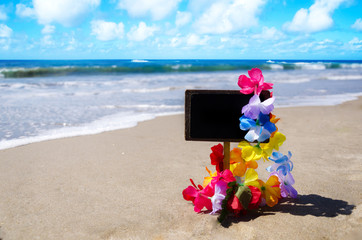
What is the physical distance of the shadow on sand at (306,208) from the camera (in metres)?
2.37

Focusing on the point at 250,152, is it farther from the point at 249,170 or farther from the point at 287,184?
the point at 287,184

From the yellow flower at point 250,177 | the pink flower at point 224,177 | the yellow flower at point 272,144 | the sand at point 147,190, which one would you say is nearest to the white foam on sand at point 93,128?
the sand at point 147,190

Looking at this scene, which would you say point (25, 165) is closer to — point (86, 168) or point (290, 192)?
point (86, 168)

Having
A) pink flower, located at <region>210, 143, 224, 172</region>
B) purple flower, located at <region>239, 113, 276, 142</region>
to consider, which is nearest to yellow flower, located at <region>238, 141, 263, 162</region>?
purple flower, located at <region>239, 113, 276, 142</region>

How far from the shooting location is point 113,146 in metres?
4.49

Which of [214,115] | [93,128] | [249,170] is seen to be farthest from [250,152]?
[93,128]

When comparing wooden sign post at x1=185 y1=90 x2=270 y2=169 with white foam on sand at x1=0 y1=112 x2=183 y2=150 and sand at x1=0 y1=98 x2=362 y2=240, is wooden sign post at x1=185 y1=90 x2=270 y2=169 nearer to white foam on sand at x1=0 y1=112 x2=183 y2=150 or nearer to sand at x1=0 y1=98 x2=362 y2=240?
sand at x1=0 y1=98 x2=362 y2=240

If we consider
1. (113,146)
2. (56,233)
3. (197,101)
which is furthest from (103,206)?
(113,146)

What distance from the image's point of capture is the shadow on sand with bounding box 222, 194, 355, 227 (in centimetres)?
237

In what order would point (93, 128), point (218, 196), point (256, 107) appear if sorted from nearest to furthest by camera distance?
1. point (256, 107)
2. point (218, 196)
3. point (93, 128)

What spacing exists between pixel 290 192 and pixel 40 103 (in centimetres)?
806

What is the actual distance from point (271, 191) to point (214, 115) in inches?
28.7

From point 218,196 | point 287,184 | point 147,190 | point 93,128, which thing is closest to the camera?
point 218,196

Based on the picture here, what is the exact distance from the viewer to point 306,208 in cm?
250
